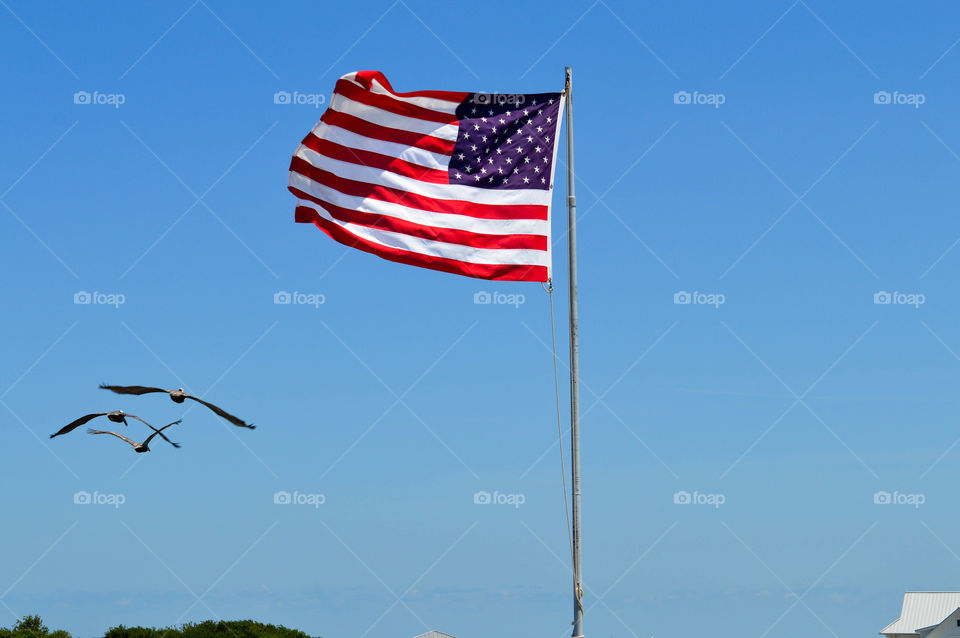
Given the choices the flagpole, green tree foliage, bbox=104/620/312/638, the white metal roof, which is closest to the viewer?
the flagpole

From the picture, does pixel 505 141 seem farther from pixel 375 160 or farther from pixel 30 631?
pixel 30 631

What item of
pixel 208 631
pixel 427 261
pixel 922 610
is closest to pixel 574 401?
pixel 427 261

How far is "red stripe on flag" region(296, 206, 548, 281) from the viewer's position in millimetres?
21078

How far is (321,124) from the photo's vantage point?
888 inches

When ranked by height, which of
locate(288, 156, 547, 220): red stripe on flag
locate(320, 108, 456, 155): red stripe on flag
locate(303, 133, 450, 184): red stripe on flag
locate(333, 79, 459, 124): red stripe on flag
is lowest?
locate(288, 156, 547, 220): red stripe on flag

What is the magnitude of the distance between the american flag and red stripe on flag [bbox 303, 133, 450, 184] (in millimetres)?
18

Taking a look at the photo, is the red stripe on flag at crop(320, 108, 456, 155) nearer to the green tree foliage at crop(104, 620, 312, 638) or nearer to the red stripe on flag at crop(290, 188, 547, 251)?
the red stripe on flag at crop(290, 188, 547, 251)

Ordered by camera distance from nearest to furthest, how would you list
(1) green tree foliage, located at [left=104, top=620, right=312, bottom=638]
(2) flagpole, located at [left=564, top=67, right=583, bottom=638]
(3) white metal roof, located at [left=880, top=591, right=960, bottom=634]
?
(2) flagpole, located at [left=564, top=67, right=583, bottom=638] < (1) green tree foliage, located at [left=104, top=620, right=312, bottom=638] < (3) white metal roof, located at [left=880, top=591, right=960, bottom=634]

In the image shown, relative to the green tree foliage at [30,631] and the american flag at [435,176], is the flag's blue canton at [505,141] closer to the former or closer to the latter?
the american flag at [435,176]

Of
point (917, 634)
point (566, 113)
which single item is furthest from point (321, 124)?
point (917, 634)

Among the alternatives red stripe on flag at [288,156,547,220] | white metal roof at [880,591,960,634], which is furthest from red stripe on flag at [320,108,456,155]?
white metal roof at [880,591,960,634]

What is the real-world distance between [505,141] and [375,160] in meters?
Answer: 2.42

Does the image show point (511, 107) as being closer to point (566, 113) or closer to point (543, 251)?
point (566, 113)

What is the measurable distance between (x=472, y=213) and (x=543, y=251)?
158cm
